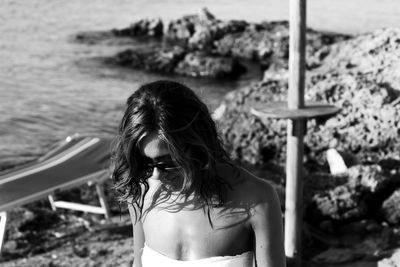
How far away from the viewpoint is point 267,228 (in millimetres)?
1792

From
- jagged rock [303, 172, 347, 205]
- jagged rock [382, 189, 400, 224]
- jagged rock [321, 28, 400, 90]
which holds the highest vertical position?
jagged rock [321, 28, 400, 90]

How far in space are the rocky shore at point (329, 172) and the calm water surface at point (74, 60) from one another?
0.92 meters

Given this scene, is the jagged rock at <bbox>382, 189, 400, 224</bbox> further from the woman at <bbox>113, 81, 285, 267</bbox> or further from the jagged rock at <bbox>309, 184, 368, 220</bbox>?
the woman at <bbox>113, 81, 285, 267</bbox>

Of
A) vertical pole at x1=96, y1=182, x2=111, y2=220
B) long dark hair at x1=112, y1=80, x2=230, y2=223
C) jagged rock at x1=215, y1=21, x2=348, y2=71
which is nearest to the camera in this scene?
long dark hair at x1=112, y1=80, x2=230, y2=223

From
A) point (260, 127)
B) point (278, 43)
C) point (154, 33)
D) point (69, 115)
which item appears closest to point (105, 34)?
point (154, 33)

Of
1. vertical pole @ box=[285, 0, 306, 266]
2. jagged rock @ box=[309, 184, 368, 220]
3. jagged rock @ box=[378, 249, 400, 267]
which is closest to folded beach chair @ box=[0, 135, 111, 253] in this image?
jagged rock @ box=[309, 184, 368, 220]

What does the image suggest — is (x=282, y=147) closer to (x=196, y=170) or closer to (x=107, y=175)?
(x=107, y=175)

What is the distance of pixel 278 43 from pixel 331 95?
33.2ft

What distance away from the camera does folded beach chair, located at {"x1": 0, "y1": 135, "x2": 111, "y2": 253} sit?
5.39m

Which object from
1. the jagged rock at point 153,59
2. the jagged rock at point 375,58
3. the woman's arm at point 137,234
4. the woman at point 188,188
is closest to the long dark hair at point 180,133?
the woman at point 188,188

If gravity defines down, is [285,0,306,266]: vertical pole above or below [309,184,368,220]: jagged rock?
above

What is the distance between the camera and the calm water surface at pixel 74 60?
11.1 m

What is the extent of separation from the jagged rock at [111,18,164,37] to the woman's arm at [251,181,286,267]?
62.2 ft

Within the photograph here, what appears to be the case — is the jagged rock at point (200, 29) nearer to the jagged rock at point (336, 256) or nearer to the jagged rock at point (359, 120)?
the jagged rock at point (359, 120)
